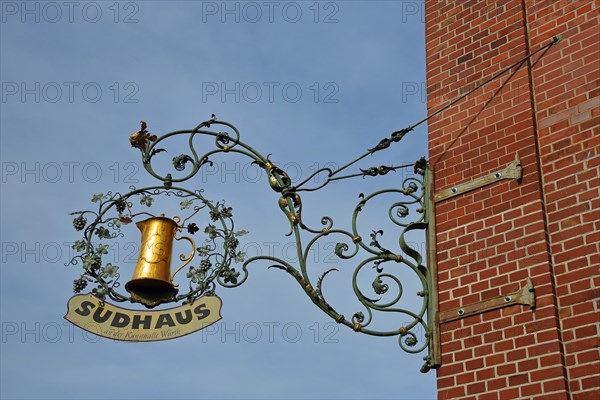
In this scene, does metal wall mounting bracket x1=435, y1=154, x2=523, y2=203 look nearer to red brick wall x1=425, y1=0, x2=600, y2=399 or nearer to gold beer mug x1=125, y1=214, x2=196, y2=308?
red brick wall x1=425, y1=0, x2=600, y2=399

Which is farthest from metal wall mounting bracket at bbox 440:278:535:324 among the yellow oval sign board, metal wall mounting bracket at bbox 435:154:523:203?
the yellow oval sign board

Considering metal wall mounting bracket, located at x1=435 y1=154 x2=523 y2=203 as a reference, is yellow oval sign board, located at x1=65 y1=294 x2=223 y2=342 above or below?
below

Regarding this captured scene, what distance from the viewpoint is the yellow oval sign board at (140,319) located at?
21.7 feet

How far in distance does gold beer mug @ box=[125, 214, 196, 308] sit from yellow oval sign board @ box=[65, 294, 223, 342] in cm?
19

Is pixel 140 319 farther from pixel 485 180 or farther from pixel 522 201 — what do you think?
pixel 522 201

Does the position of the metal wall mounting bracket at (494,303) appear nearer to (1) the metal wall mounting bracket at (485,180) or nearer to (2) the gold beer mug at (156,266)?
(1) the metal wall mounting bracket at (485,180)

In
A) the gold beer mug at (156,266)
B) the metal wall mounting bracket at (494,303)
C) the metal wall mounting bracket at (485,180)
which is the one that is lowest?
the metal wall mounting bracket at (494,303)

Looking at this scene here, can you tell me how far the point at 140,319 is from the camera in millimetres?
6680

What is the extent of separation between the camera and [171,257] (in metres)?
7.11

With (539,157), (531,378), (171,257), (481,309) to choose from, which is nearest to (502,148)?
(539,157)

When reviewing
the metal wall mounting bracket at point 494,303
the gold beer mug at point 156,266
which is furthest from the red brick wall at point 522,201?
the gold beer mug at point 156,266

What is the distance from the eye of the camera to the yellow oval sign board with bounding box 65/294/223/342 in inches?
260

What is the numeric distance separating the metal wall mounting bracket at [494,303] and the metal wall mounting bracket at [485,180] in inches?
31.8

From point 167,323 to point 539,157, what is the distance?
2766 mm
